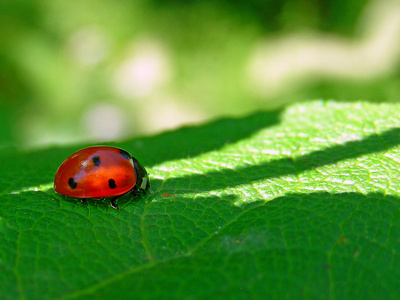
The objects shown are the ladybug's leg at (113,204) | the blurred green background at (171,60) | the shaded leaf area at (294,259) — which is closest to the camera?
the shaded leaf area at (294,259)

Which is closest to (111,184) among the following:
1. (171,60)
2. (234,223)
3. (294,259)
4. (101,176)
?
(101,176)

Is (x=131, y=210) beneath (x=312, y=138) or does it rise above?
beneath

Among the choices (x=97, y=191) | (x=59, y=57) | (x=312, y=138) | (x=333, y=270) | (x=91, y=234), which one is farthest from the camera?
(x=59, y=57)

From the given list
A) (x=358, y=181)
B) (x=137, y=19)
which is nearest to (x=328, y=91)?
(x=137, y=19)

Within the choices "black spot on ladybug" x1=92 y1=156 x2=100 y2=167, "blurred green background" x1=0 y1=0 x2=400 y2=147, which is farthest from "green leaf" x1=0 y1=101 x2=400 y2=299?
"blurred green background" x1=0 y1=0 x2=400 y2=147

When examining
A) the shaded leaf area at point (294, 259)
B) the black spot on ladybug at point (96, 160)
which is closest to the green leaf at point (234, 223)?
the shaded leaf area at point (294, 259)

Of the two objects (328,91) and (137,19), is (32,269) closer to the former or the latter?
(328,91)

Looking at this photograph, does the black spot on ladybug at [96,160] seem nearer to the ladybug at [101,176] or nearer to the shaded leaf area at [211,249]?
the ladybug at [101,176]

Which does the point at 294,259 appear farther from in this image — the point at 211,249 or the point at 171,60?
the point at 171,60
